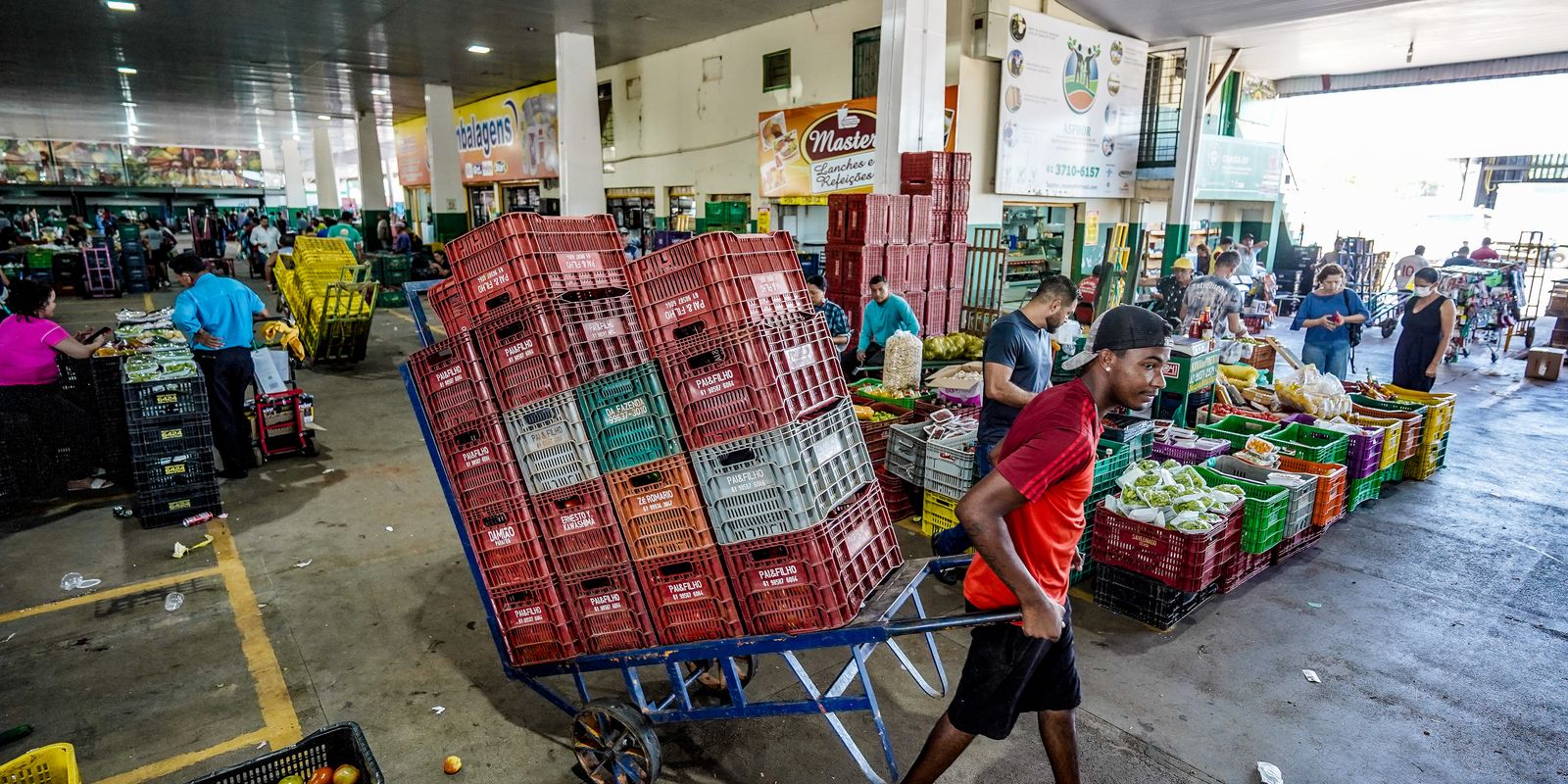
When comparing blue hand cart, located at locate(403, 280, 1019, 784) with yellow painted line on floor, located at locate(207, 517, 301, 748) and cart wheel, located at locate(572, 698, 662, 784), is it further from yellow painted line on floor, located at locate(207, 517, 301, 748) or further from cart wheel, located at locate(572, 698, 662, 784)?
yellow painted line on floor, located at locate(207, 517, 301, 748)

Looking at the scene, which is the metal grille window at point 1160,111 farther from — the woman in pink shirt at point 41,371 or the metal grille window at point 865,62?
the woman in pink shirt at point 41,371

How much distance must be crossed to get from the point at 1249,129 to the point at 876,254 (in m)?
15.9

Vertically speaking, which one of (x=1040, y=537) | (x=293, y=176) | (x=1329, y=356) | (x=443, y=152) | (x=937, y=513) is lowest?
(x=937, y=513)

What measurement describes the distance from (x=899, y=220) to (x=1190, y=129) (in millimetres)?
9726

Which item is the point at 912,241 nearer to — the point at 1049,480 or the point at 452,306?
the point at 452,306

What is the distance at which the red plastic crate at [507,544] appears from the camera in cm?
362

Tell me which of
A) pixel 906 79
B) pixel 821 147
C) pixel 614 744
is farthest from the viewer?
pixel 821 147

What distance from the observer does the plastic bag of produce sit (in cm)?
742

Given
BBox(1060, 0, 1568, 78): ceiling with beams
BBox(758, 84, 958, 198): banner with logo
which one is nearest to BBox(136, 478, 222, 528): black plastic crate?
BBox(758, 84, 958, 198): banner with logo

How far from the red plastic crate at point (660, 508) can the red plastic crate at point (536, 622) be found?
0.56 meters

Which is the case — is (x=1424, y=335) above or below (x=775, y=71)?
below

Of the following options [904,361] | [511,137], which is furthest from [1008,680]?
[511,137]

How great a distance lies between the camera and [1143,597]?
511cm

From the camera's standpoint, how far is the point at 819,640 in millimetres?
3049
